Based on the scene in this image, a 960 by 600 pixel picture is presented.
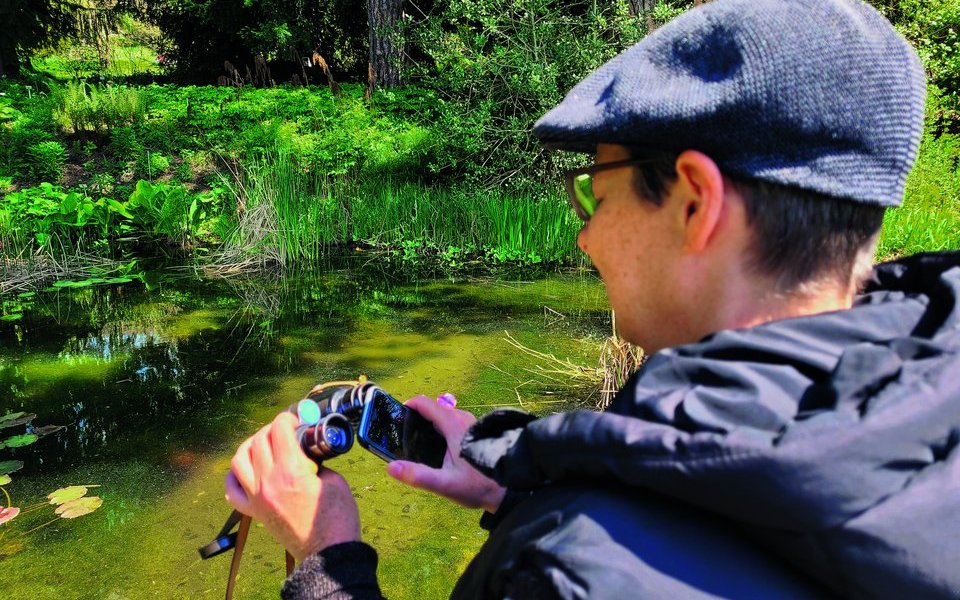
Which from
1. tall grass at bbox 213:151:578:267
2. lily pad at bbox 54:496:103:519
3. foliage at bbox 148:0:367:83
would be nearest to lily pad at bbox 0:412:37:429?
lily pad at bbox 54:496:103:519

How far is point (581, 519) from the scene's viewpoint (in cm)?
69

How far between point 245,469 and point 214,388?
10.1 ft

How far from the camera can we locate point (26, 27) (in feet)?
41.4

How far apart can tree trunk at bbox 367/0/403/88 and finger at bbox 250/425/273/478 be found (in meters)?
9.77

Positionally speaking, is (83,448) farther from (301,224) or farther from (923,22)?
(923,22)

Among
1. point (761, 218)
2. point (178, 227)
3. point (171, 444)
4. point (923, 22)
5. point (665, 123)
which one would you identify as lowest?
point (171, 444)

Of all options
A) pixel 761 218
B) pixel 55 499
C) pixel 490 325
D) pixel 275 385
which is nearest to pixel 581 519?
pixel 761 218

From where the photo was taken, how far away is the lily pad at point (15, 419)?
11.4 ft

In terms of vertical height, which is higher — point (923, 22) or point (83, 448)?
point (923, 22)

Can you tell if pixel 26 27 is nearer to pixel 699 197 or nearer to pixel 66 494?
pixel 66 494

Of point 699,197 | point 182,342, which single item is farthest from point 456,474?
point 182,342

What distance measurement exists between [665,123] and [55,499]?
2.90 m

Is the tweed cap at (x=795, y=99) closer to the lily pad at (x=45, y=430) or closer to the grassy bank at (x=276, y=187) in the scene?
the lily pad at (x=45, y=430)

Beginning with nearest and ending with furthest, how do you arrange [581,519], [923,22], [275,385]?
[581,519]
[275,385]
[923,22]
